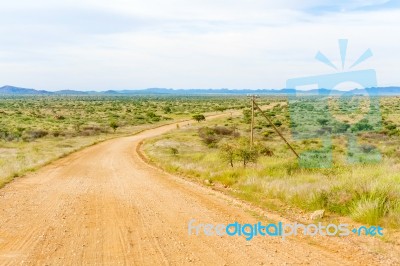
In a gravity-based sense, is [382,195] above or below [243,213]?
above

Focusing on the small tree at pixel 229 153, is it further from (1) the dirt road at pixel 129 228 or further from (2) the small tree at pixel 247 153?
(1) the dirt road at pixel 129 228

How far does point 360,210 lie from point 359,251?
1.94 m

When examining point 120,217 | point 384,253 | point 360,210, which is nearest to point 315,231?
point 360,210

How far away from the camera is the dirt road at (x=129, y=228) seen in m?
7.61

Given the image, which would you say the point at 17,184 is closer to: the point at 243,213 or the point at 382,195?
the point at 243,213

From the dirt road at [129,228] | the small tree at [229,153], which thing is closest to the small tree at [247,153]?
the small tree at [229,153]

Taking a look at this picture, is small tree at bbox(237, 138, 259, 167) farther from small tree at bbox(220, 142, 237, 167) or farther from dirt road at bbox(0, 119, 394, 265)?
dirt road at bbox(0, 119, 394, 265)

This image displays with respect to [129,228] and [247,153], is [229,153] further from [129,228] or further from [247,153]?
[129,228]

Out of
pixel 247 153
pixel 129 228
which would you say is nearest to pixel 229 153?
pixel 247 153

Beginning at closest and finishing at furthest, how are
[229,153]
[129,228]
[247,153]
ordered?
[129,228] < [247,153] < [229,153]

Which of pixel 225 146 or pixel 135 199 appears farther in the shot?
pixel 225 146

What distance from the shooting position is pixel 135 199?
43.4ft

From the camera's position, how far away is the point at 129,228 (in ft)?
31.8

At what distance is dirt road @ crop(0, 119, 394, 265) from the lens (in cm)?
761
